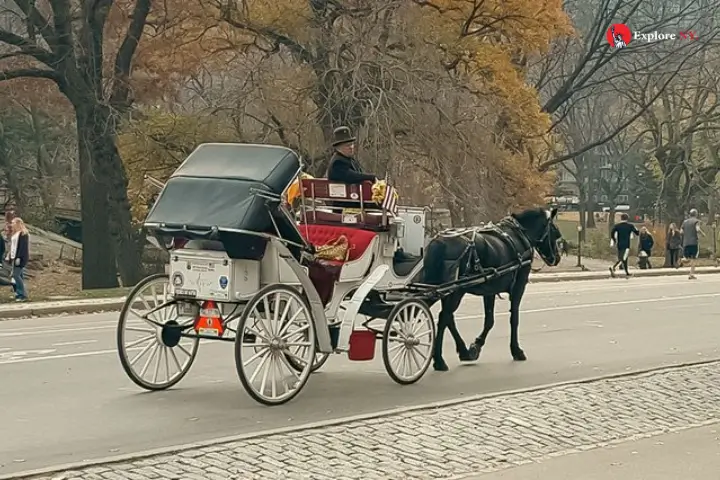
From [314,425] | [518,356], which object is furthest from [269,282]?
[518,356]

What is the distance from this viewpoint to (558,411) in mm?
10094

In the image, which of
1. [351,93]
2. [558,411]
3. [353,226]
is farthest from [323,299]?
[351,93]

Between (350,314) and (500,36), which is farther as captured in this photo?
(500,36)

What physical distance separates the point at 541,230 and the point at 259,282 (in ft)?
16.7

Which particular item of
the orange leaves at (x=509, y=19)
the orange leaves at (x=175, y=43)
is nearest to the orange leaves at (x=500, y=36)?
the orange leaves at (x=509, y=19)

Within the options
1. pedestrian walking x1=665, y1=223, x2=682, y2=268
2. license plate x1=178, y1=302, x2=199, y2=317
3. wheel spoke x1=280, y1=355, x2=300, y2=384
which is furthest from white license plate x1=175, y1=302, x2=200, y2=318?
pedestrian walking x1=665, y1=223, x2=682, y2=268

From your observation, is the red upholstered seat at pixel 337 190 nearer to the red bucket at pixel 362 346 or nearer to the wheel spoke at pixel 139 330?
the red bucket at pixel 362 346

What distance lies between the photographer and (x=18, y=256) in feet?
78.1

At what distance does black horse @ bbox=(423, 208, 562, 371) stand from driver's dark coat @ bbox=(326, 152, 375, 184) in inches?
56.6

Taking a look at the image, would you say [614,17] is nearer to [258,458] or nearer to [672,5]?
[672,5]

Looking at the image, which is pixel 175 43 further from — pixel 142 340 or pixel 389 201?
pixel 142 340

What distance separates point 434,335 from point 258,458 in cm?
462

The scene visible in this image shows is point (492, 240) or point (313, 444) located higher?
point (492, 240)

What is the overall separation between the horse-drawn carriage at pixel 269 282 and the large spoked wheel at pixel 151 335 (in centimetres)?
1
